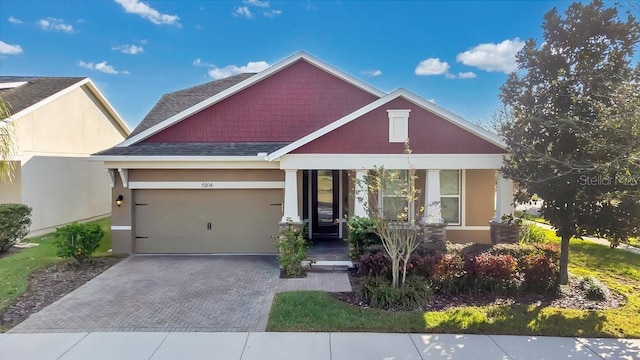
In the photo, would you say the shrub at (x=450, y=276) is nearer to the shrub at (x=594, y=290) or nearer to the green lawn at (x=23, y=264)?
the shrub at (x=594, y=290)

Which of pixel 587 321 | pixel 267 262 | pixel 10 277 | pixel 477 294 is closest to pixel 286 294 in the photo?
pixel 267 262

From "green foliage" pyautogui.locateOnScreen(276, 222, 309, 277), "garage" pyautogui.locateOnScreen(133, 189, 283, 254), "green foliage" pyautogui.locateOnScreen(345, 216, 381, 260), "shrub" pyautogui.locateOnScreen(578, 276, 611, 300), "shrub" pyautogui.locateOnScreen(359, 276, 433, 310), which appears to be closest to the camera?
"shrub" pyautogui.locateOnScreen(359, 276, 433, 310)

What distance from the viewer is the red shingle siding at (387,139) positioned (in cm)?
1033

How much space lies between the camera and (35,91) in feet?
50.7

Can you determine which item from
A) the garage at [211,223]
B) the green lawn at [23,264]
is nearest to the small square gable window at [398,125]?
the garage at [211,223]

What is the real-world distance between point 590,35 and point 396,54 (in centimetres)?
1178

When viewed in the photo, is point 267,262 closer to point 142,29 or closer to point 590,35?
point 590,35

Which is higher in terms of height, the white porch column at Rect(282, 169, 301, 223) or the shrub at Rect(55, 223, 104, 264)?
the white porch column at Rect(282, 169, 301, 223)

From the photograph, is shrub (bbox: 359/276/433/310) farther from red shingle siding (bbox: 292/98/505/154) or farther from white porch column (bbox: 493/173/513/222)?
white porch column (bbox: 493/173/513/222)

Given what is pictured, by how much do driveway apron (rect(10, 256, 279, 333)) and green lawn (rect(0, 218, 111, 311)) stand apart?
1.19m

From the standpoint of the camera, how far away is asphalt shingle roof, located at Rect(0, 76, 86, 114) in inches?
556

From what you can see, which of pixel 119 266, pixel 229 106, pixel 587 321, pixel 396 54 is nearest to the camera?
pixel 587 321

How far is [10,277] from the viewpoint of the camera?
888 cm

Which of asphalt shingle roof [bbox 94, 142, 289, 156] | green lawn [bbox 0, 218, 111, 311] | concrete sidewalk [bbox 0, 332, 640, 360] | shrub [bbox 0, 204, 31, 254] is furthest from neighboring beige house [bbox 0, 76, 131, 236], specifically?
concrete sidewalk [bbox 0, 332, 640, 360]
